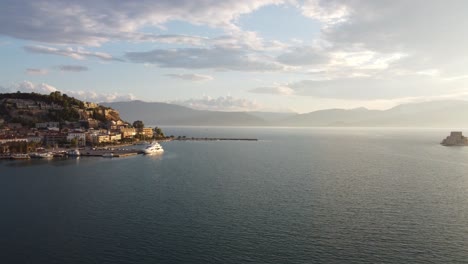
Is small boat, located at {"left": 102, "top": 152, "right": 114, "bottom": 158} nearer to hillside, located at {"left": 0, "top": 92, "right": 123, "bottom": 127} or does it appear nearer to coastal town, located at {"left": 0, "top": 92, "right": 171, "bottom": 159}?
coastal town, located at {"left": 0, "top": 92, "right": 171, "bottom": 159}

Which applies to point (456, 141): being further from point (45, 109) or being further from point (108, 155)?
point (45, 109)

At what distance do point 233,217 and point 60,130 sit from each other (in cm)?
10368

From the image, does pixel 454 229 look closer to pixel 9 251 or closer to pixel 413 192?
pixel 413 192

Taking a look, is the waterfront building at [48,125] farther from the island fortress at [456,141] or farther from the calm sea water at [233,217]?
the island fortress at [456,141]

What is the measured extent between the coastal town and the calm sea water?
35339 mm

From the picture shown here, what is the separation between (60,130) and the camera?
404ft

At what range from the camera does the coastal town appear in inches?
3644

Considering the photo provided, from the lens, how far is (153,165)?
71.1 meters

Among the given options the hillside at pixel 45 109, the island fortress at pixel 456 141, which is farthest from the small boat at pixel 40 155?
the island fortress at pixel 456 141

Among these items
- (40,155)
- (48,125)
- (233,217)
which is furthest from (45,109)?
(233,217)

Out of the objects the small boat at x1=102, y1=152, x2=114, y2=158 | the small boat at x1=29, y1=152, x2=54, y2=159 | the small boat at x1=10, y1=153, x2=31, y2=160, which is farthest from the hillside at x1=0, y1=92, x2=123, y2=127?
the small boat at x1=102, y1=152, x2=114, y2=158

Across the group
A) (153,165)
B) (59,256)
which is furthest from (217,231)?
(153,165)

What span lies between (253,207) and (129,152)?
63284mm

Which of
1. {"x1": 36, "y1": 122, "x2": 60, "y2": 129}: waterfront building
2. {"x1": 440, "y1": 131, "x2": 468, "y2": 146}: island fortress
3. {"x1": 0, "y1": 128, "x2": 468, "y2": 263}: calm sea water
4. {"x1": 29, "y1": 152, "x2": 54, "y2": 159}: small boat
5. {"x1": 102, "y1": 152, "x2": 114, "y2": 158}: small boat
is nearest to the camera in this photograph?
{"x1": 0, "y1": 128, "x2": 468, "y2": 263}: calm sea water
